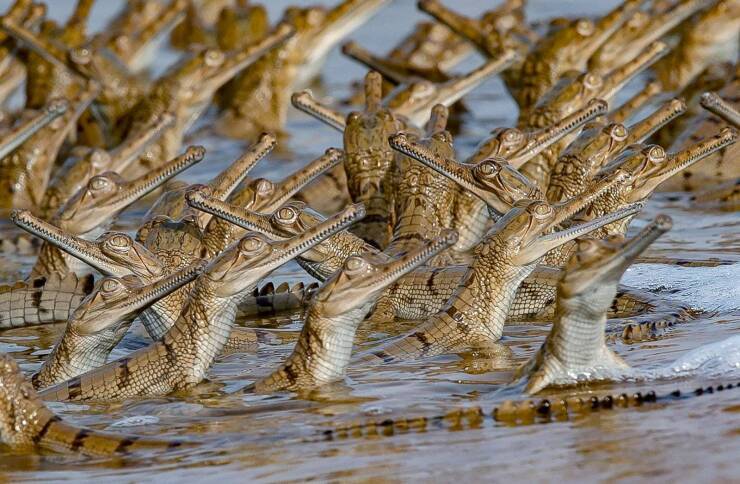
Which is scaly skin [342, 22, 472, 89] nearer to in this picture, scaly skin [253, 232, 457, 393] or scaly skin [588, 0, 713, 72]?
scaly skin [588, 0, 713, 72]

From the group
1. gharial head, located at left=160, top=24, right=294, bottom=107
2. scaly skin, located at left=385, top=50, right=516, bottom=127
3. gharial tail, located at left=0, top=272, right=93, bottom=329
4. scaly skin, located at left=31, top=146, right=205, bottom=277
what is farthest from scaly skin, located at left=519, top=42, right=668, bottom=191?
gharial head, located at left=160, top=24, right=294, bottom=107

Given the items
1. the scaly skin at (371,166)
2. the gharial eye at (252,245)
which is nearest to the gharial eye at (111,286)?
the gharial eye at (252,245)

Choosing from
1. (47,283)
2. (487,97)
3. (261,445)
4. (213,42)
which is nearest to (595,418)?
(261,445)

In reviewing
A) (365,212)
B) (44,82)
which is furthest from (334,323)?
(44,82)

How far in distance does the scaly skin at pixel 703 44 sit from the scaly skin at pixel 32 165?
5.79 meters

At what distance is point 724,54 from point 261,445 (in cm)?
1073

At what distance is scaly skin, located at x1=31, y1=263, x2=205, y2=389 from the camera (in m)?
8.09

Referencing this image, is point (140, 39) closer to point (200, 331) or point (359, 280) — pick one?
point (200, 331)

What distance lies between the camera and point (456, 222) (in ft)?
34.0

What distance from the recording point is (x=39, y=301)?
10.4 meters

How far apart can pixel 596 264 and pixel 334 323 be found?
1.37 metres

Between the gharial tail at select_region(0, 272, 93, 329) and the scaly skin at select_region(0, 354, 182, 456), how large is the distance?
3.11 meters

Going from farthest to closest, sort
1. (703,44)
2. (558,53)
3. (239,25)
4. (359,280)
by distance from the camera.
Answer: (239,25)
(703,44)
(558,53)
(359,280)

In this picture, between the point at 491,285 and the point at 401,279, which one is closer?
the point at 491,285
